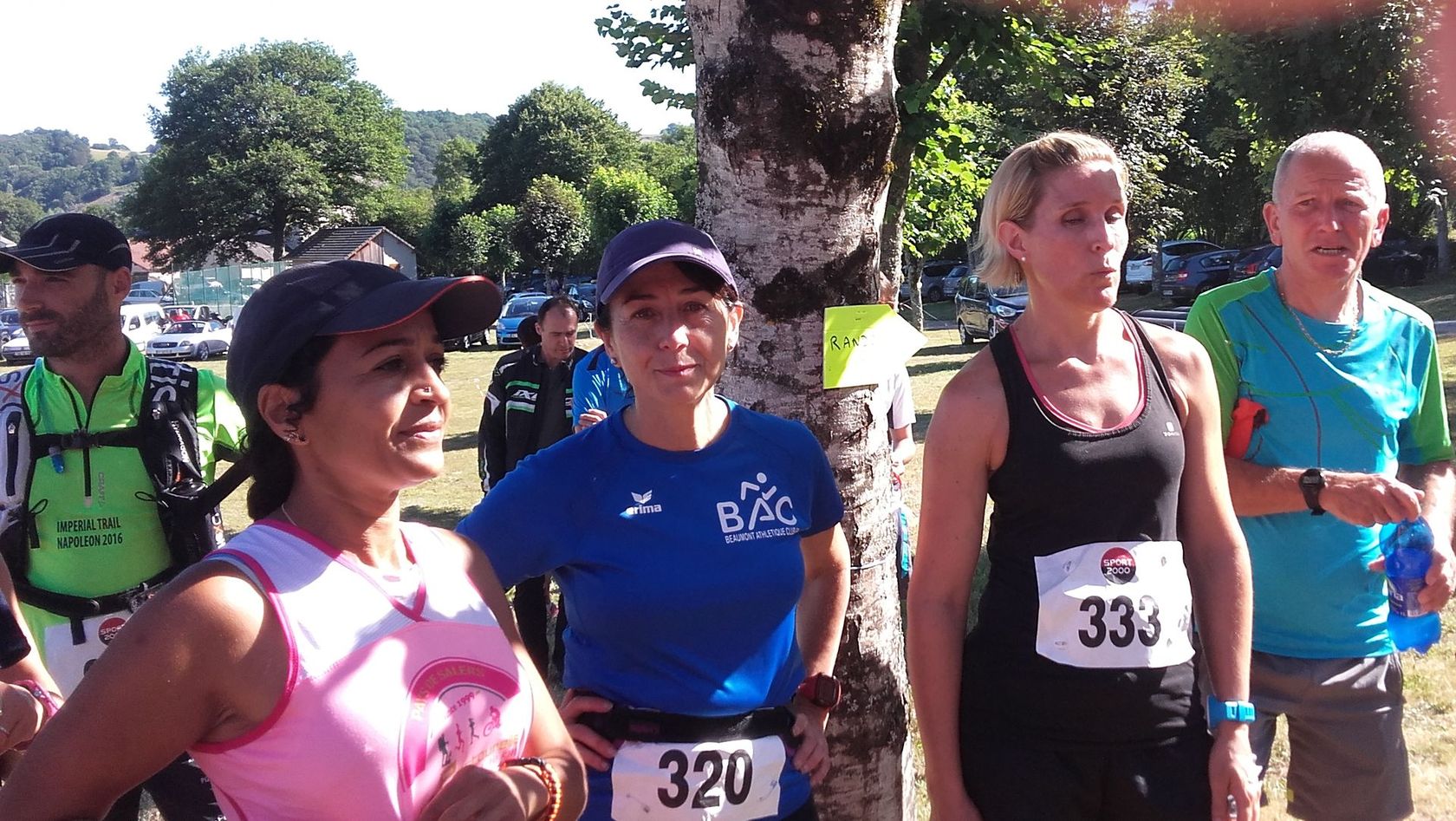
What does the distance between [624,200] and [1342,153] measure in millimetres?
49259

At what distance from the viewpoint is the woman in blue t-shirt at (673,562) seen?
2.13 metres

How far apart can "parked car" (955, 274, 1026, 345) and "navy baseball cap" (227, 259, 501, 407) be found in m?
20.4

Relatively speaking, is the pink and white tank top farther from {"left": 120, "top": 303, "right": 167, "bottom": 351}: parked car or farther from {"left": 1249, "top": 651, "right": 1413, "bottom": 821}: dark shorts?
{"left": 120, "top": 303, "right": 167, "bottom": 351}: parked car

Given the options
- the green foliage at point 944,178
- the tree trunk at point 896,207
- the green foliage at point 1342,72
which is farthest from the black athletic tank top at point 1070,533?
the green foliage at point 1342,72

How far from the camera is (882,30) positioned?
113 inches

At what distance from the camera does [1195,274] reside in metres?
30.7

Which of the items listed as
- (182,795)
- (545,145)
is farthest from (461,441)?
(545,145)

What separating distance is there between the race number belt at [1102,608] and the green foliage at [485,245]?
191 ft

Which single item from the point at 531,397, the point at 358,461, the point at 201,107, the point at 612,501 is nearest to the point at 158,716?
the point at 358,461

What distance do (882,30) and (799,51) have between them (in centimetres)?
26

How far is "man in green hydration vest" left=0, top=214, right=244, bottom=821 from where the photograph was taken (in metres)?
3.35

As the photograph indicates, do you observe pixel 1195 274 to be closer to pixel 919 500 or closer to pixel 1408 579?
pixel 919 500

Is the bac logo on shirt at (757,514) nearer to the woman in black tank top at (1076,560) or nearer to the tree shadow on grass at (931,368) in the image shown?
the woman in black tank top at (1076,560)

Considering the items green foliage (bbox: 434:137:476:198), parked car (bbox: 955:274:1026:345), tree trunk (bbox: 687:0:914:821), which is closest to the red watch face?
tree trunk (bbox: 687:0:914:821)
